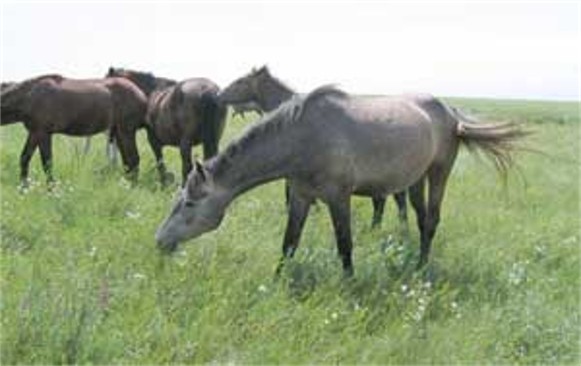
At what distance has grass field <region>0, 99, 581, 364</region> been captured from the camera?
16.3 ft

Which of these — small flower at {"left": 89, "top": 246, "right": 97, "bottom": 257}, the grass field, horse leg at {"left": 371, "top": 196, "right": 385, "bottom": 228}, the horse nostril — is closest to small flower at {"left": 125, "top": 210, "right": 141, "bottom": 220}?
the grass field

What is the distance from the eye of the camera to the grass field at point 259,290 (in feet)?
16.3

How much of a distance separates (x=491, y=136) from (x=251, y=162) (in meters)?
3.13

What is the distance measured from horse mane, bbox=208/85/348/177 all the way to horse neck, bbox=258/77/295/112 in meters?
3.80

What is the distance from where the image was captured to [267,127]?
738cm

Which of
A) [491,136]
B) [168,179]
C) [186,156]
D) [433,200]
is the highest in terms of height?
[491,136]

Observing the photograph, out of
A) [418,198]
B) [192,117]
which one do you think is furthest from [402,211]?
[192,117]

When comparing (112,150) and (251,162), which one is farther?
(112,150)

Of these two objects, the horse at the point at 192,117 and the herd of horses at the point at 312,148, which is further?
the horse at the point at 192,117

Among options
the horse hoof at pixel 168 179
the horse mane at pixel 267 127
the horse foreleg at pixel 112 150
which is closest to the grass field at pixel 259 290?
the horse mane at pixel 267 127

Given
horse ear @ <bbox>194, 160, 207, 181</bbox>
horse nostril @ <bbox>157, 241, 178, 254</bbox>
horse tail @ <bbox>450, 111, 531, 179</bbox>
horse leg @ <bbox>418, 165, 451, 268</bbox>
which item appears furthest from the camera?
horse tail @ <bbox>450, 111, 531, 179</bbox>

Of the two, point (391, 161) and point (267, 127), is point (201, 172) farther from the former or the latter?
point (391, 161)

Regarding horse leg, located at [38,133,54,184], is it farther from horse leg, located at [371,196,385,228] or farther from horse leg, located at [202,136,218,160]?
horse leg, located at [371,196,385,228]

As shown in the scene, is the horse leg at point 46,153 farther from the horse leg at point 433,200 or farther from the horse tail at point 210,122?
the horse leg at point 433,200
